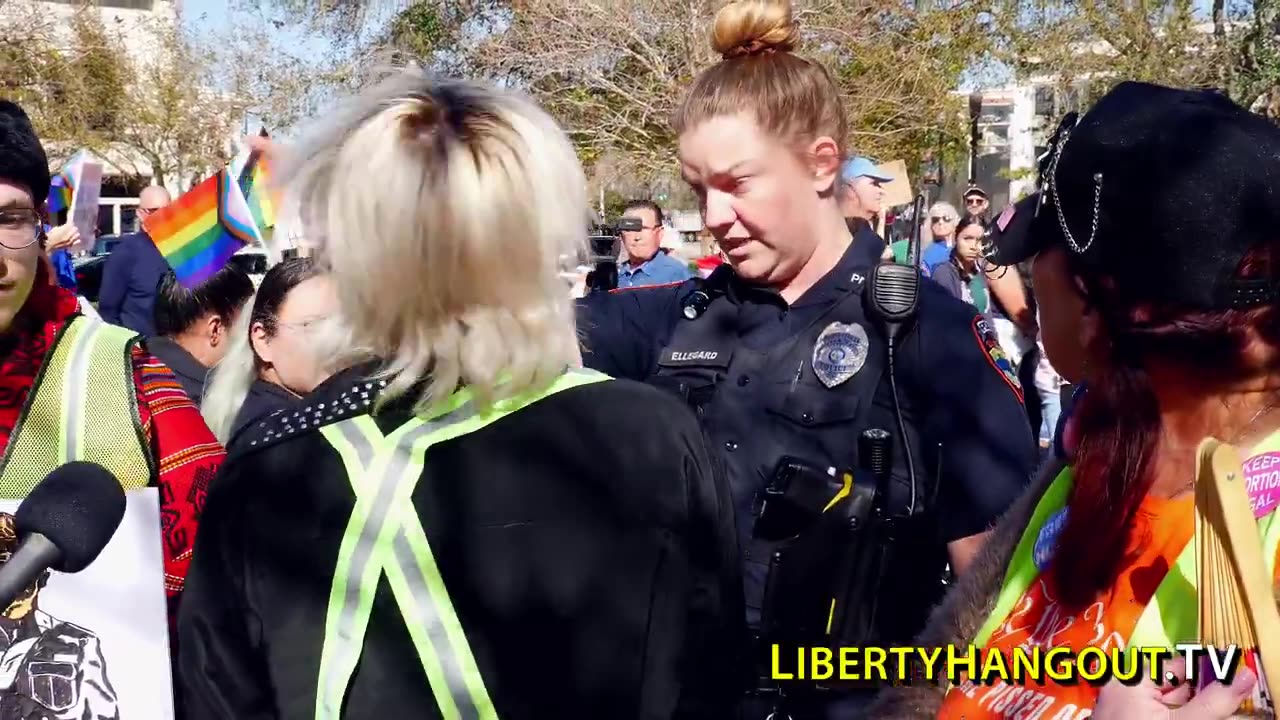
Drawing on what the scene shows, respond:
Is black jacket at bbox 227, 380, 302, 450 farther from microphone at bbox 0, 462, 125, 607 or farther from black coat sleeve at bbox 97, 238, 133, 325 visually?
black coat sleeve at bbox 97, 238, 133, 325

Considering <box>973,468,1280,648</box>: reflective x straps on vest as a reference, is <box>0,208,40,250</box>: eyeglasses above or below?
above

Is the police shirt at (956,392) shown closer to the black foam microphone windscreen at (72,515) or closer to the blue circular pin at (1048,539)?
the blue circular pin at (1048,539)

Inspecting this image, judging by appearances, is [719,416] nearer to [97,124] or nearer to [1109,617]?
[1109,617]

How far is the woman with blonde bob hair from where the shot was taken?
1.51 m

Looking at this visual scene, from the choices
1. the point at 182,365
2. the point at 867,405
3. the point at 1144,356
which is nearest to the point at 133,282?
the point at 182,365

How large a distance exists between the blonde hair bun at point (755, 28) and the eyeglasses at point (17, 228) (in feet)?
4.40

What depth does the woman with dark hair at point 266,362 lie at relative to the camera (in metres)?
3.34

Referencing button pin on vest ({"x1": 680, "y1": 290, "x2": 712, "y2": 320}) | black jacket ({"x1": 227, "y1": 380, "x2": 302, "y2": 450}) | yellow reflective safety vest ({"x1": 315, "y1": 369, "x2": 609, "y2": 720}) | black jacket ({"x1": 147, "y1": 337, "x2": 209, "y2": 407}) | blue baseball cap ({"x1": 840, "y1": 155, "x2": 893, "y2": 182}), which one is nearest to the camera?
yellow reflective safety vest ({"x1": 315, "y1": 369, "x2": 609, "y2": 720})

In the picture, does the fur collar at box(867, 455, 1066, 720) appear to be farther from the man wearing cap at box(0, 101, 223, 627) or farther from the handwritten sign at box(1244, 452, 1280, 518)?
the man wearing cap at box(0, 101, 223, 627)

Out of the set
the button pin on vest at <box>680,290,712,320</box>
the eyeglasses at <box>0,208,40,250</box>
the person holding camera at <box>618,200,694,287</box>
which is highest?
the eyeglasses at <box>0,208,40,250</box>

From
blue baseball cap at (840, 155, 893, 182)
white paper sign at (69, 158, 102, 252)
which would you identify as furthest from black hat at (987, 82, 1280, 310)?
white paper sign at (69, 158, 102, 252)

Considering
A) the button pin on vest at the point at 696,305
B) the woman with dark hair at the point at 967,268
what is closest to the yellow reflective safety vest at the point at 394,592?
the button pin on vest at the point at 696,305

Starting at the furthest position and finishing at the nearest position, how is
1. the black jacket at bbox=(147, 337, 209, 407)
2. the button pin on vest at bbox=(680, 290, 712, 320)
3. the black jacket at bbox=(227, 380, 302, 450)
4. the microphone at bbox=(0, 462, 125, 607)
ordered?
the black jacket at bbox=(147, 337, 209, 407) < the black jacket at bbox=(227, 380, 302, 450) < the button pin on vest at bbox=(680, 290, 712, 320) < the microphone at bbox=(0, 462, 125, 607)

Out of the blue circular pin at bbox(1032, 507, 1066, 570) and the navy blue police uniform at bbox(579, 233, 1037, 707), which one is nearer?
the blue circular pin at bbox(1032, 507, 1066, 570)
